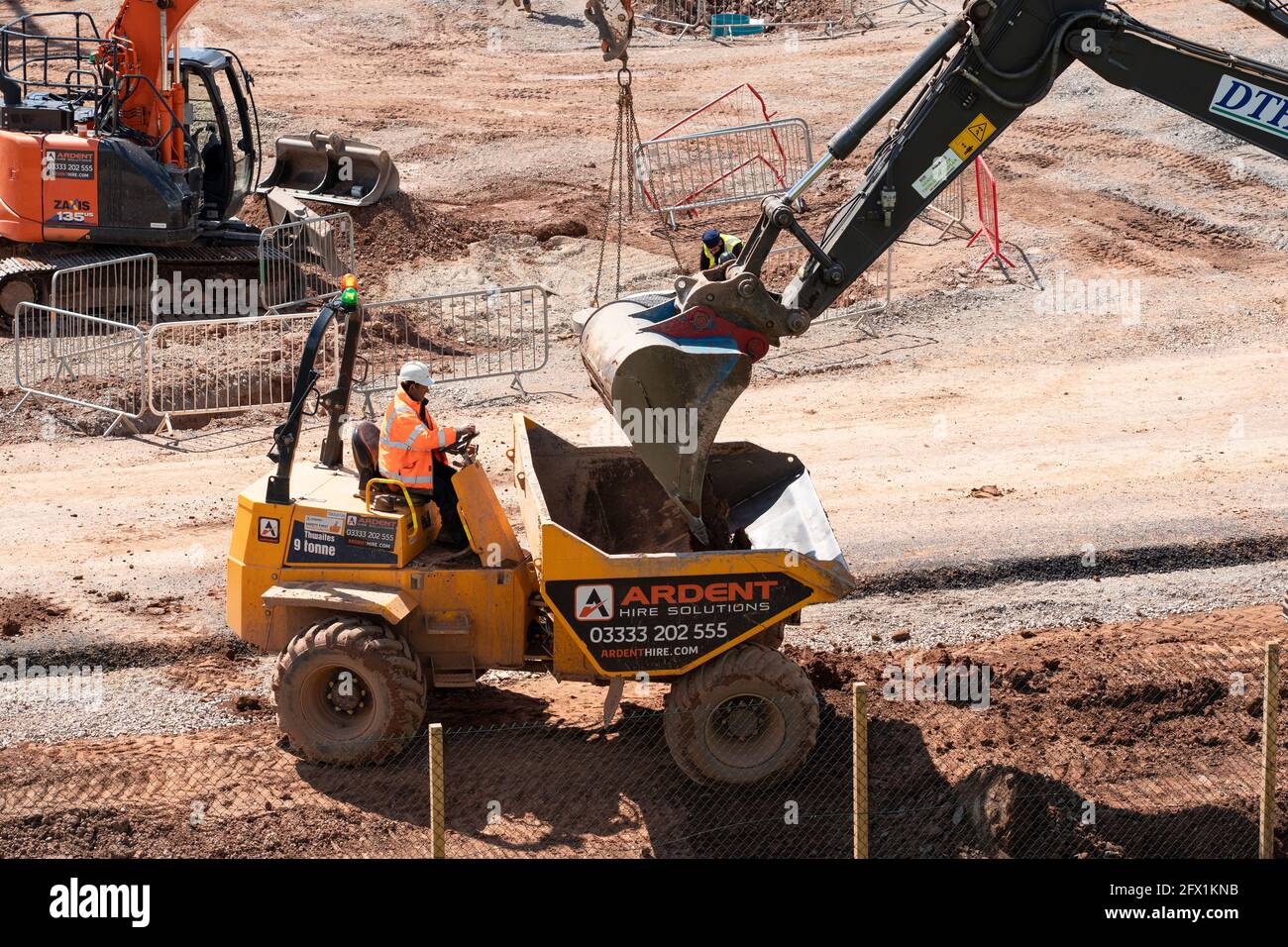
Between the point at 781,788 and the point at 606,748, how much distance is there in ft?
4.16

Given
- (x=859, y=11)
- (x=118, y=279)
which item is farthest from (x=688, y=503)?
(x=859, y=11)

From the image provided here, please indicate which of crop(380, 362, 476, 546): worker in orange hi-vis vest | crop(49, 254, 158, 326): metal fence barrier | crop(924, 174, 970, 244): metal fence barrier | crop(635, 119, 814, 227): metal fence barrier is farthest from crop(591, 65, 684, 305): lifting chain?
crop(380, 362, 476, 546): worker in orange hi-vis vest

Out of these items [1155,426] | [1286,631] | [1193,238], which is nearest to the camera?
[1286,631]

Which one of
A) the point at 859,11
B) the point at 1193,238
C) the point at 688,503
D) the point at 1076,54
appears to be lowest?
the point at 688,503

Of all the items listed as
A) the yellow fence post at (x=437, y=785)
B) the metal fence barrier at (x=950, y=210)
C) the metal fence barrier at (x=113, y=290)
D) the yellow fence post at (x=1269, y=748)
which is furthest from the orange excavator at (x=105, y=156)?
the yellow fence post at (x=1269, y=748)

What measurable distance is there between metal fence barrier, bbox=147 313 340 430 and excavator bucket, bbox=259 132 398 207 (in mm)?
4607

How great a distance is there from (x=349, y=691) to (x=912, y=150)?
16.7ft

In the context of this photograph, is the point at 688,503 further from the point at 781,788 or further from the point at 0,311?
the point at 0,311

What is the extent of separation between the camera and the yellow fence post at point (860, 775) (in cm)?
870

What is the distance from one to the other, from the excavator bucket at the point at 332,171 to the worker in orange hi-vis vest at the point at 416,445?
13.0 metres

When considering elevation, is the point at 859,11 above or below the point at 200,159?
above

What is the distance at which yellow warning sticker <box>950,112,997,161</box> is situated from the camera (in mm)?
10391

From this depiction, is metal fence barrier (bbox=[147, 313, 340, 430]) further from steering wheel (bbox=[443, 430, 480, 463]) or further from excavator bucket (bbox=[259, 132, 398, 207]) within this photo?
steering wheel (bbox=[443, 430, 480, 463])
